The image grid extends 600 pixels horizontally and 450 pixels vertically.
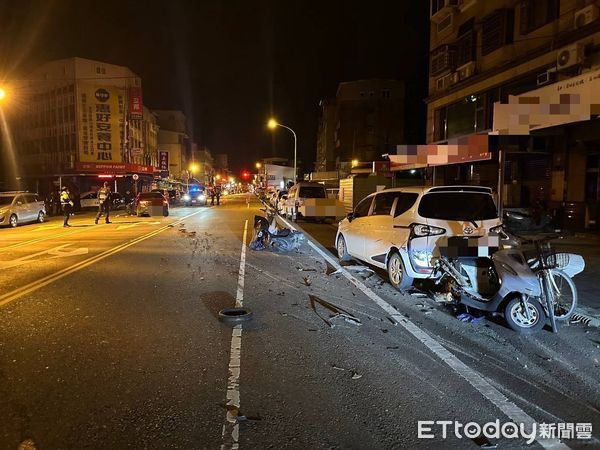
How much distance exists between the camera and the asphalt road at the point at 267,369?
3.58m

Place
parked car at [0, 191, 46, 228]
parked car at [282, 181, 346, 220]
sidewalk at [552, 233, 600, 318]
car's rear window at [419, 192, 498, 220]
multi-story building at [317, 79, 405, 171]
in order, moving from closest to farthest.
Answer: sidewalk at [552, 233, 600, 318]
car's rear window at [419, 192, 498, 220]
parked car at [0, 191, 46, 228]
parked car at [282, 181, 346, 220]
multi-story building at [317, 79, 405, 171]

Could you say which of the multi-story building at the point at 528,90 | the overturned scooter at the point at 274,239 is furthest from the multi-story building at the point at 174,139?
the overturned scooter at the point at 274,239

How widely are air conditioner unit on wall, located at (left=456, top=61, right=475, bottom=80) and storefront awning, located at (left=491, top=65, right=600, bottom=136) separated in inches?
338

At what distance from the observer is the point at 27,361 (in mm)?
4934

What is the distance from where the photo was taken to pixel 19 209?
76.6 ft

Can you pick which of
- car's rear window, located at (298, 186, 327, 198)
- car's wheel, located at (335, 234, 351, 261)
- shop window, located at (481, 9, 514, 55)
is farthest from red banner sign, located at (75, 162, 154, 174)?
car's wheel, located at (335, 234, 351, 261)

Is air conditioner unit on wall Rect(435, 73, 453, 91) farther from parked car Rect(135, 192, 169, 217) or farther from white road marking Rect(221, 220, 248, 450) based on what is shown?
white road marking Rect(221, 220, 248, 450)

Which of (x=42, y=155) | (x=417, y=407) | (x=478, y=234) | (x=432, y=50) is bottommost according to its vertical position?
(x=417, y=407)

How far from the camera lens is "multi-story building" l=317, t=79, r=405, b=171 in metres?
67.8

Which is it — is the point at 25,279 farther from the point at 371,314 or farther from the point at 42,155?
the point at 42,155

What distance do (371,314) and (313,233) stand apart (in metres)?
12.0

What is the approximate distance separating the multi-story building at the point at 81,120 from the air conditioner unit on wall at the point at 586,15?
4397cm

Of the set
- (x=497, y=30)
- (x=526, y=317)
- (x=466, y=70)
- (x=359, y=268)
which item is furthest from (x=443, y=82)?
(x=526, y=317)

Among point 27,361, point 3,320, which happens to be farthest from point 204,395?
point 3,320
